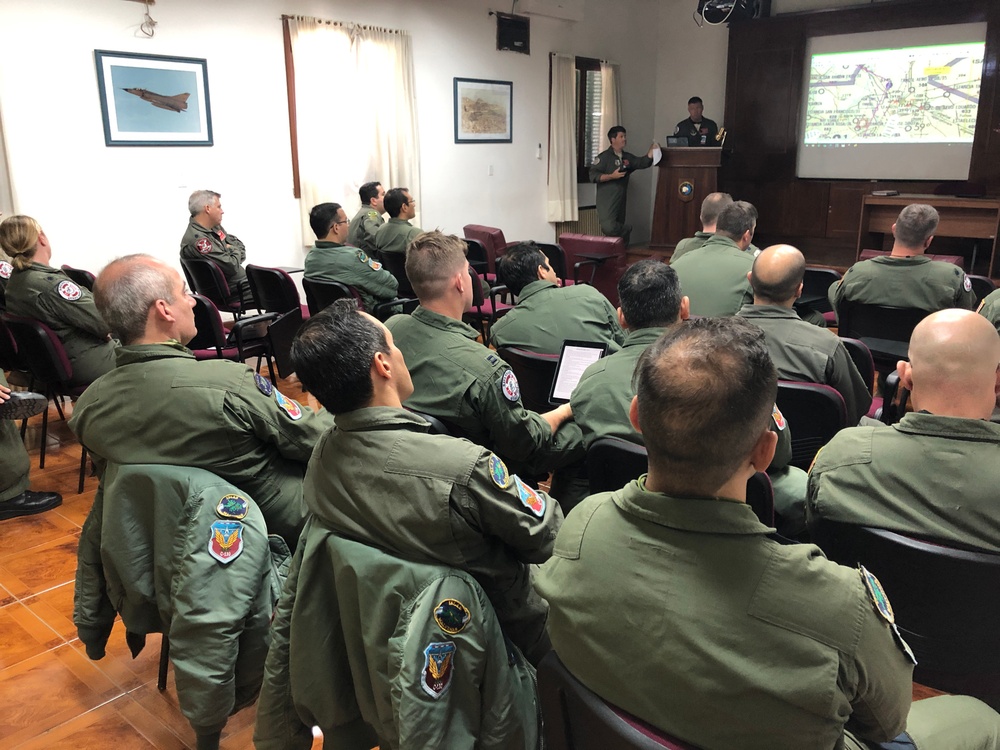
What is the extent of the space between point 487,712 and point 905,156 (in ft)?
29.1

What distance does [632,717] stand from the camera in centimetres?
95

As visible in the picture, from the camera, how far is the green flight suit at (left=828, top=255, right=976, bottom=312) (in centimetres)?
366

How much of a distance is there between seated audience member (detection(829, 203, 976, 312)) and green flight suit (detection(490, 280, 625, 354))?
155 cm

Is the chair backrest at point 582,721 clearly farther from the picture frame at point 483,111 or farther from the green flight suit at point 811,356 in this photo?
the picture frame at point 483,111

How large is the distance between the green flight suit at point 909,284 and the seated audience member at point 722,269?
1.81ft

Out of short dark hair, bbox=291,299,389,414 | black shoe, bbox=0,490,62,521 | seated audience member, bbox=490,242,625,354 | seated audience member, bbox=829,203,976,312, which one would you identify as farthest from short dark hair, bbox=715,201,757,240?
black shoe, bbox=0,490,62,521

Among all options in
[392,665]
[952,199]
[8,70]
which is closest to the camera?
[392,665]

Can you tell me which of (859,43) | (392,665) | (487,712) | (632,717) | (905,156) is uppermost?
(859,43)

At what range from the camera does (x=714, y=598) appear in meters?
0.91

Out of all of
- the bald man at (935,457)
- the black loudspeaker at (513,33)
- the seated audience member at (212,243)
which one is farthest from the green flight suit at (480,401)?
the black loudspeaker at (513,33)

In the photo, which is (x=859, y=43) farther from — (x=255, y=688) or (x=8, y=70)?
(x=255, y=688)

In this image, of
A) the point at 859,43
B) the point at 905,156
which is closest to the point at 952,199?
the point at 905,156

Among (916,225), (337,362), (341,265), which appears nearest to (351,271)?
(341,265)

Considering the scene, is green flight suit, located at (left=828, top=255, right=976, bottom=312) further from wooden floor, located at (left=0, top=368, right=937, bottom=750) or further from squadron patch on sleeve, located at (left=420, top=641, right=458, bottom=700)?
squadron patch on sleeve, located at (left=420, top=641, right=458, bottom=700)
